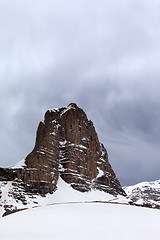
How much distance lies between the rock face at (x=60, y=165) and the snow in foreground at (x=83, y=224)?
112m

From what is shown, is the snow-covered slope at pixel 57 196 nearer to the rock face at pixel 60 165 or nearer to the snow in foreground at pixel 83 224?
the rock face at pixel 60 165

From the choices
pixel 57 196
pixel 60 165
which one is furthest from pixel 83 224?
pixel 60 165

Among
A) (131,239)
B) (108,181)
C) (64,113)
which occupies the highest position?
(64,113)

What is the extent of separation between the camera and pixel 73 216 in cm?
1257

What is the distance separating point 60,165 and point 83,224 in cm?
16471

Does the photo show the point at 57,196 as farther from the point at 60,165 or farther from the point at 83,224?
the point at 83,224

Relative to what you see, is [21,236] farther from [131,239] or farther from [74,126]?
[74,126]

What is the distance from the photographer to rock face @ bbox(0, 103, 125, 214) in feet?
435

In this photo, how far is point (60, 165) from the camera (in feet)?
569

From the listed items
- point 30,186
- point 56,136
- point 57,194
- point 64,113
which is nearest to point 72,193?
point 57,194

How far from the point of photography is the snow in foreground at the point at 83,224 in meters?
10.2

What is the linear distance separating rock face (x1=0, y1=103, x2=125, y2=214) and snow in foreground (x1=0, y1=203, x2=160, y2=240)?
367 feet

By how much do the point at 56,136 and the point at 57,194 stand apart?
4841 cm

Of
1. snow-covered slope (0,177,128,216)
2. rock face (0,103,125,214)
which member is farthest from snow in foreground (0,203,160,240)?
rock face (0,103,125,214)
